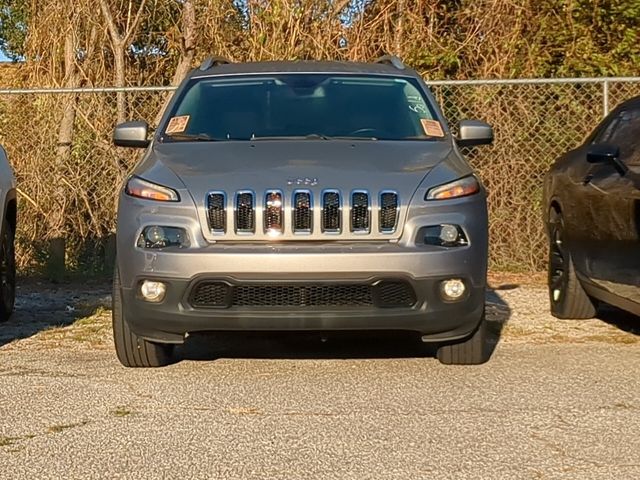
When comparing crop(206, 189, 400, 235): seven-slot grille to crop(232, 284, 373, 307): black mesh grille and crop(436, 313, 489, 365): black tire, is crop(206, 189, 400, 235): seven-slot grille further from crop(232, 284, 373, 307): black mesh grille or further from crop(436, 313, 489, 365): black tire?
crop(436, 313, 489, 365): black tire

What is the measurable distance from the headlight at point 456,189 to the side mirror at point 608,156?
→ 126 cm

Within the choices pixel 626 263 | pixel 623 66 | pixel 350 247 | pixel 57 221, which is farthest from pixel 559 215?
pixel 57 221

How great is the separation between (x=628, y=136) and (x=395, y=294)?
262 cm

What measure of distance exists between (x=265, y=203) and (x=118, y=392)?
4.04ft

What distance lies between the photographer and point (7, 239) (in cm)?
869

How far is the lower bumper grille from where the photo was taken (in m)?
6.01

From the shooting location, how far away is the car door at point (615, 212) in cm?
693

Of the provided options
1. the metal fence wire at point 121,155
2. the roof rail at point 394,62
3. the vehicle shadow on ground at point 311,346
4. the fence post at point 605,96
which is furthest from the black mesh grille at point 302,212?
the fence post at point 605,96

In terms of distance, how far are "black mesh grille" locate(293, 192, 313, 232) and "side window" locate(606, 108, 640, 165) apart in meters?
2.42

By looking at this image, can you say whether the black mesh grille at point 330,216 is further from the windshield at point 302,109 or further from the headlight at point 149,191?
the windshield at point 302,109

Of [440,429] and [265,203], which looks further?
[265,203]

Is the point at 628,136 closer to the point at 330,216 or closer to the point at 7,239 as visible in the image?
the point at 330,216

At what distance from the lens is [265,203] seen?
606cm

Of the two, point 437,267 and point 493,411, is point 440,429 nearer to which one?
point 493,411
